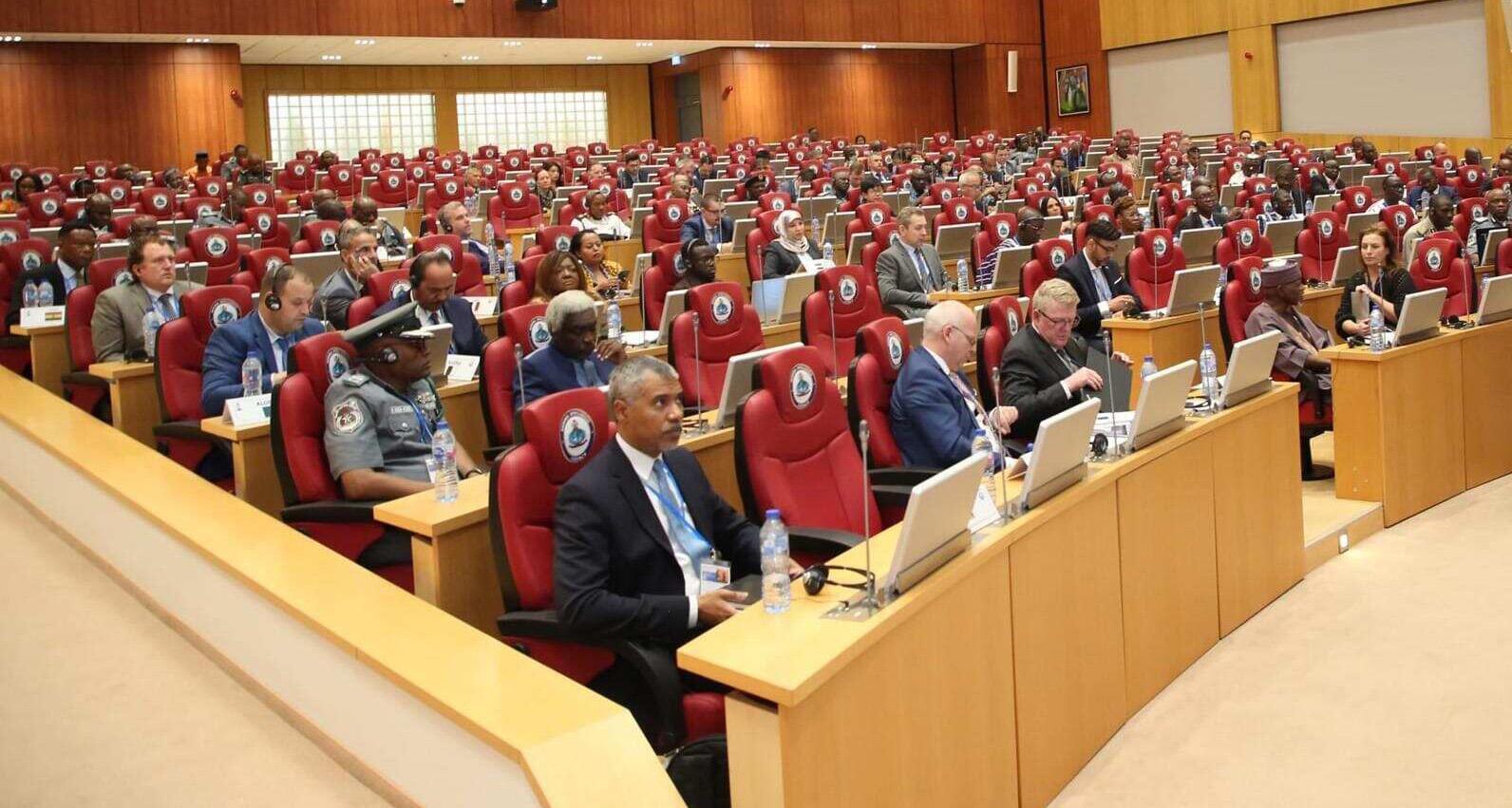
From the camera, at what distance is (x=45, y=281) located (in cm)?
790

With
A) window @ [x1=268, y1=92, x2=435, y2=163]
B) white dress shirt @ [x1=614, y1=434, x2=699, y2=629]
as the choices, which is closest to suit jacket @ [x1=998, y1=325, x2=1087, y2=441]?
white dress shirt @ [x1=614, y1=434, x2=699, y2=629]

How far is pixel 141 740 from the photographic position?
351 centimetres

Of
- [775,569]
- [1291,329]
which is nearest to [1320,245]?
[1291,329]

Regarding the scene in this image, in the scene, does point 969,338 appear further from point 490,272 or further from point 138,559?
point 490,272

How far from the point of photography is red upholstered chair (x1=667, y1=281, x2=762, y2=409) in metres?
5.89

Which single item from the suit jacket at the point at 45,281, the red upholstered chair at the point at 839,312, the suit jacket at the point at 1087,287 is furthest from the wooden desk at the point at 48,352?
the suit jacket at the point at 1087,287

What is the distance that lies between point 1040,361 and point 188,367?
133 inches

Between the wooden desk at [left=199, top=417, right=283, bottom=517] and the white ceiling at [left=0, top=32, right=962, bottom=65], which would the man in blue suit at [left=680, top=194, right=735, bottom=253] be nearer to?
the wooden desk at [left=199, top=417, right=283, bottom=517]

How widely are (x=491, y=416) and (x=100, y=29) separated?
52.2 feet

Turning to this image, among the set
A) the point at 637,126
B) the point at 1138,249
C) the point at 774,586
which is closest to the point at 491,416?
the point at 774,586

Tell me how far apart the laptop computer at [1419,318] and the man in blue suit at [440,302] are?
4.01 meters

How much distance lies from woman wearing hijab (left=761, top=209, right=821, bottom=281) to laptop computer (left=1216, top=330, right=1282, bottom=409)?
14.8ft

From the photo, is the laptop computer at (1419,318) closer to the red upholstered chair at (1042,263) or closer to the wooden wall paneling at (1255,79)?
the red upholstered chair at (1042,263)

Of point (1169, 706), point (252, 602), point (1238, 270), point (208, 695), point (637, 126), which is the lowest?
point (1169, 706)
